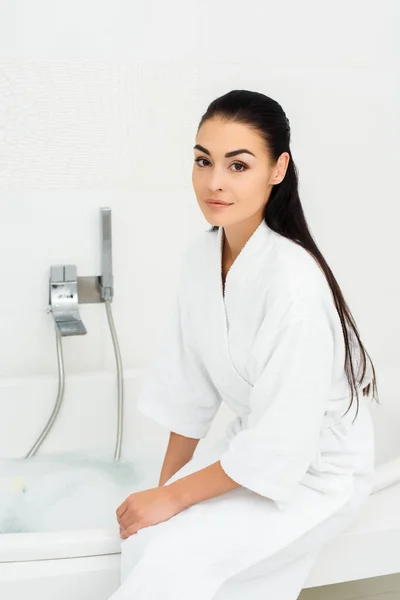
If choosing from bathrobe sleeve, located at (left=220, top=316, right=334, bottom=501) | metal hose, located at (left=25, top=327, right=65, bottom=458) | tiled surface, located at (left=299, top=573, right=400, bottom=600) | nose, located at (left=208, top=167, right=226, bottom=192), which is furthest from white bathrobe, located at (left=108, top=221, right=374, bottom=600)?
metal hose, located at (left=25, top=327, right=65, bottom=458)

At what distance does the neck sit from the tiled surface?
953mm

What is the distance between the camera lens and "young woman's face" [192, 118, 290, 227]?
1.19 m

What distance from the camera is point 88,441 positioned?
6.95 ft

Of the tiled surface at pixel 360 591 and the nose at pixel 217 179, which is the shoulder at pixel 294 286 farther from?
the tiled surface at pixel 360 591

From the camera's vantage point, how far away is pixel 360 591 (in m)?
1.81

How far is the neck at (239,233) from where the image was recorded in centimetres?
128

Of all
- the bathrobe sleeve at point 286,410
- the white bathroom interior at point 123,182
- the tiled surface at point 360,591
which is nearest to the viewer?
the bathrobe sleeve at point 286,410

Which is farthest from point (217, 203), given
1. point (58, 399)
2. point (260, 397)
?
point (58, 399)

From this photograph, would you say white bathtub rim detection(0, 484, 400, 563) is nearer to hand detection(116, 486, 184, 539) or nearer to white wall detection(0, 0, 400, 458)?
hand detection(116, 486, 184, 539)

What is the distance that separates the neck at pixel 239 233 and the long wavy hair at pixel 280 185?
0.08 ft

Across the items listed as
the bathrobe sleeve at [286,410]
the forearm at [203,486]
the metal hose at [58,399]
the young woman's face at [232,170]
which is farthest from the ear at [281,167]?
the metal hose at [58,399]

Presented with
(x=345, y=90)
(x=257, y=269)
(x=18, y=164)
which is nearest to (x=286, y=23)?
(x=345, y=90)

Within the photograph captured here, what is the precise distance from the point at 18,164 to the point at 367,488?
1288 mm

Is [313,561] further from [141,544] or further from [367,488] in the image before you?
[141,544]
